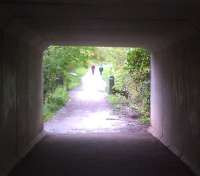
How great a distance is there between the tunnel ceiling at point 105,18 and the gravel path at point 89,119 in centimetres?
563

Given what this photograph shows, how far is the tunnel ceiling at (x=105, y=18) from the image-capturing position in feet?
27.1

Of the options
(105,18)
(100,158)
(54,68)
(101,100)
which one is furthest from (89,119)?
(105,18)

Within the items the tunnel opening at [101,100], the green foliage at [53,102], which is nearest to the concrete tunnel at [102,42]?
the tunnel opening at [101,100]

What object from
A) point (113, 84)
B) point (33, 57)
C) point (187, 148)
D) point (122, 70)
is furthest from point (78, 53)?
point (187, 148)

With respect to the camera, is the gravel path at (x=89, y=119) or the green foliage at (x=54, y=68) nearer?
the gravel path at (x=89, y=119)

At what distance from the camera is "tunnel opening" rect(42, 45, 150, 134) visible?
19.9 m

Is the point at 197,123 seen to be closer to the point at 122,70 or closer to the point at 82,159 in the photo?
the point at 82,159

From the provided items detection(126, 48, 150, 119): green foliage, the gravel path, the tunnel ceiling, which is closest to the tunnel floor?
the gravel path

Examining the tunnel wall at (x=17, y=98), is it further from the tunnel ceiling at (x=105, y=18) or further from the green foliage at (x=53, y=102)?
the green foliage at (x=53, y=102)

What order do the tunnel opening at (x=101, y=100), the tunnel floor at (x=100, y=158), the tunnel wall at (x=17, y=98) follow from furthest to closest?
1. the tunnel opening at (x=101, y=100)
2. the tunnel floor at (x=100, y=158)
3. the tunnel wall at (x=17, y=98)

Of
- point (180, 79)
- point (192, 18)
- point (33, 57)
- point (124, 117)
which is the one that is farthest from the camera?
point (124, 117)

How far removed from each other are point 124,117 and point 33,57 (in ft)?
31.5

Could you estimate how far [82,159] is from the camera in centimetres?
1135

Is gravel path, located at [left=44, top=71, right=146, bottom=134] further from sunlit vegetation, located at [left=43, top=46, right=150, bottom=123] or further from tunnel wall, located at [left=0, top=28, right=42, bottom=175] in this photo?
tunnel wall, located at [left=0, top=28, right=42, bottom=175]
